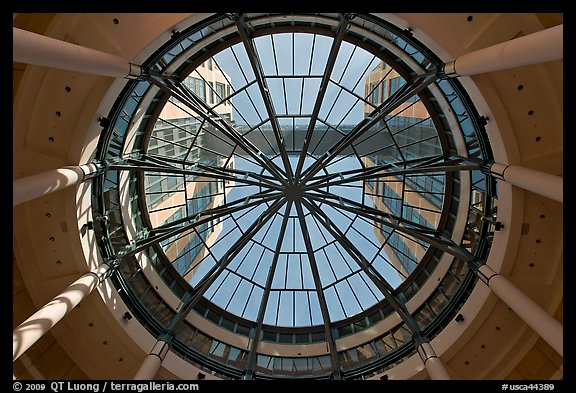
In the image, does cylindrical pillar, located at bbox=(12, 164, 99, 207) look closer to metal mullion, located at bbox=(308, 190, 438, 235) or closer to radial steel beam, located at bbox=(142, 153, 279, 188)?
radial steel beam, located at bbox=(142, 153, 279, 188)

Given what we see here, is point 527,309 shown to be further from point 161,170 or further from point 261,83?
point 161,170

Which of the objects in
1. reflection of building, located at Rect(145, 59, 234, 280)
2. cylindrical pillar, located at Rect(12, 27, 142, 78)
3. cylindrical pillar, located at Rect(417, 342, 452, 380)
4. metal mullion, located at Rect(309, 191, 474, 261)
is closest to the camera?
cylindrical pillar, located at Rect(12, 27, 142, 78)

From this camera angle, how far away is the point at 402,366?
66.7 ft

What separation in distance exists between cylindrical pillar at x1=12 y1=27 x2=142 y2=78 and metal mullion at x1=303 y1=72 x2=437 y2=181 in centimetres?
996

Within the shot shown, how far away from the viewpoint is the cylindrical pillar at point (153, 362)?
55.9ft

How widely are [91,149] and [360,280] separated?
55.6 feet

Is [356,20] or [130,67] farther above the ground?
A: [356,20]

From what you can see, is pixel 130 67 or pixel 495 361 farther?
pixel 495 361

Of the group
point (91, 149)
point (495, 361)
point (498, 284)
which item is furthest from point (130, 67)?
point (495, 361)

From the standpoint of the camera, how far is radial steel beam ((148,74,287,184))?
59.1 ft

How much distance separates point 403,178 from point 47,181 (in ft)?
61.7

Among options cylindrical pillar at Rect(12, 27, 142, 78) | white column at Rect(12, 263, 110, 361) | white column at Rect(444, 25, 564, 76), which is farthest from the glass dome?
white column at Rect(444, 25, 564, 76)

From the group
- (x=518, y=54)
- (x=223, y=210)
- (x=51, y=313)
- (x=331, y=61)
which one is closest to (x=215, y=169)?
(x=223, y=210)
